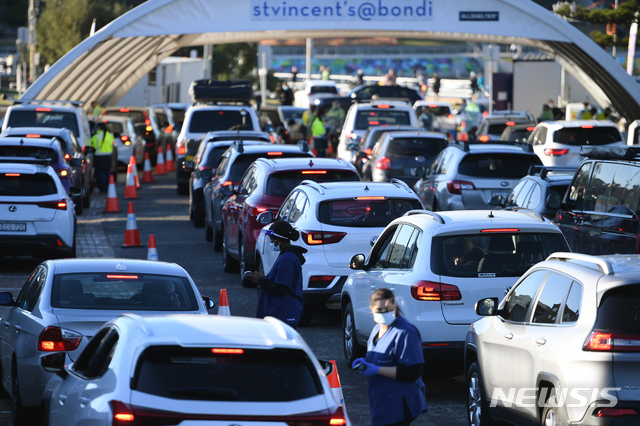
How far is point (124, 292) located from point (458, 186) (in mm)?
10213

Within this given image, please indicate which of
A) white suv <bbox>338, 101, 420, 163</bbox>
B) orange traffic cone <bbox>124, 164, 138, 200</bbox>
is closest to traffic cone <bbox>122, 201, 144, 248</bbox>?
orange traffic cone <bbox>124, 164, 138, 200</bbox>

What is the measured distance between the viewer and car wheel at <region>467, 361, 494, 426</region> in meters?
7.29

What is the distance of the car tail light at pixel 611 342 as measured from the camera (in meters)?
5.84

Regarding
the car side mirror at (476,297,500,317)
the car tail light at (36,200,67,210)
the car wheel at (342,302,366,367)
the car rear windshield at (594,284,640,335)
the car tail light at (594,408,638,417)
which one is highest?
the car rear windshield at (594,284,640,335)

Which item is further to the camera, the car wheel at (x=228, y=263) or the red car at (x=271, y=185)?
the car wheel at (x=228, y=263)

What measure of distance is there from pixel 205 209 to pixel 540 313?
13078 millimetres

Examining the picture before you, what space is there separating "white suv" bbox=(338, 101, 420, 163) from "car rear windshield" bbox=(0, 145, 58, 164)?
9.66m

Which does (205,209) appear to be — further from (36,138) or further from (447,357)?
(447,357)

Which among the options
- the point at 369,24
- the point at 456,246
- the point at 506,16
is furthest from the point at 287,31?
the point at 456,246

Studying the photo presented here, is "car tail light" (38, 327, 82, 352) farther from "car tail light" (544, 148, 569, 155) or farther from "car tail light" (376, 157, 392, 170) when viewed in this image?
"car tail light" (544, 148, 569, 155)

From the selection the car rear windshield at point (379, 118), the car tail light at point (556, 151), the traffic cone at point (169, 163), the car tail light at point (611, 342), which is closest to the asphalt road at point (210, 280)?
the car tail light at point (611, 342)

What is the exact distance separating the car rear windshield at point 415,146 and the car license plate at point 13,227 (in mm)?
8871

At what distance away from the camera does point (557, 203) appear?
12906 millimetres

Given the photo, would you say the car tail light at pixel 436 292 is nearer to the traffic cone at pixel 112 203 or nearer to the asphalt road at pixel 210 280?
the asphalt road at pixel 210 280
